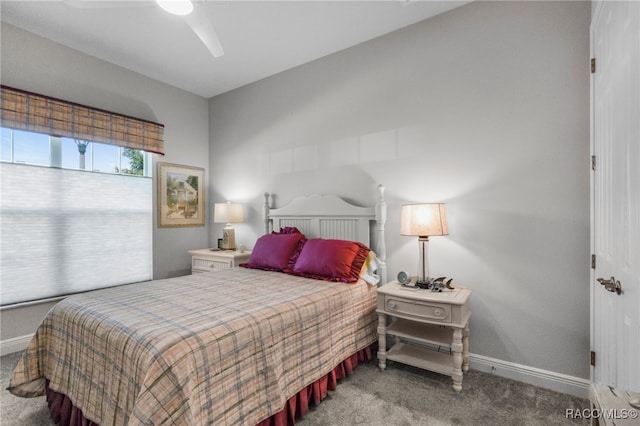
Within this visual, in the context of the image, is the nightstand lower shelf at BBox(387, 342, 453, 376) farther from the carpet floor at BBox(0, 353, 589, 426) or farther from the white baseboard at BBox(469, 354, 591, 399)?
the white baseboard at BBox(469, 354, 591, 399)

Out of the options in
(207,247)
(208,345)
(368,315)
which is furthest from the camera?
(207,247)

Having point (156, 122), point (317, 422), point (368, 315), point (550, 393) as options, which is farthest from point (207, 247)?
point (550, 393)

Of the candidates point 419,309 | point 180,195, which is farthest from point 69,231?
point 419,309

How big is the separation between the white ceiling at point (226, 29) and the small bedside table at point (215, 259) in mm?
2161

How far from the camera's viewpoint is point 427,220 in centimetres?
226

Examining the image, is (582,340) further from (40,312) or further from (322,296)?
(40,312)

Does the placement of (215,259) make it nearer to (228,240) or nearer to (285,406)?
(228,240)

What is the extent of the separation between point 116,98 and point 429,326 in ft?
13.0

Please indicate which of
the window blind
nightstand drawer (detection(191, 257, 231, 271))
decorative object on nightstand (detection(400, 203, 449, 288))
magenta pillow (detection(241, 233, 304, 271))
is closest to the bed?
magenta pillow (detection(241, 233, 304, 271))

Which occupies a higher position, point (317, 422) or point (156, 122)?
point (156, 122)

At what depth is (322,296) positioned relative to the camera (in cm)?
212

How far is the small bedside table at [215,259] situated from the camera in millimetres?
3491

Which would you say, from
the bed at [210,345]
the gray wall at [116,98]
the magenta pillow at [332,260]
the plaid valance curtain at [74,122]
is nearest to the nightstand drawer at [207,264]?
the gray wall at [116,98]

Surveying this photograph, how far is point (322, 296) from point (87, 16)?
3031mm
